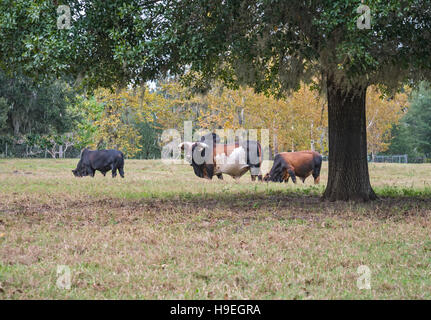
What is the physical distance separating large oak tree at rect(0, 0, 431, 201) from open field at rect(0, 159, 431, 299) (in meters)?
2.87

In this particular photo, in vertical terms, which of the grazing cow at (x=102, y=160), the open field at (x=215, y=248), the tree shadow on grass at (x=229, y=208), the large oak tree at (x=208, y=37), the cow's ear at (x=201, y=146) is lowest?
the open field at (x=215, y=248)

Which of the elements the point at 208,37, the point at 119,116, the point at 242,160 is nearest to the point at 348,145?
the point at 208,37

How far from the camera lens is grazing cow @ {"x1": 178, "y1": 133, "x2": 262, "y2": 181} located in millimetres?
20156

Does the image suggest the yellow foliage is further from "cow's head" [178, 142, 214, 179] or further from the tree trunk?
the tree trunk

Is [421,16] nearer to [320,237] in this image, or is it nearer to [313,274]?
[320,237]

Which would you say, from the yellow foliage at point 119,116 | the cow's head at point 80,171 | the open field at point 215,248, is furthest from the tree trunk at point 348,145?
the yellow foliage at point 119,116

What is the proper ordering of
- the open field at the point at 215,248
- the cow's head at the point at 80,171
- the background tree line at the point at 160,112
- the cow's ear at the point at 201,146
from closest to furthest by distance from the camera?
the open field at the point at 215,248
the cow's ear at the point at 201,146
the cow's head at the point at 80,171
the background tree line at the point at 160,112

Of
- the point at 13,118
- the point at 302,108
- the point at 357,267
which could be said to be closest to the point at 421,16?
the point at 357,267

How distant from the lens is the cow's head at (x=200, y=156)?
19977 mm

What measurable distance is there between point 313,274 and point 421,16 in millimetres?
6933

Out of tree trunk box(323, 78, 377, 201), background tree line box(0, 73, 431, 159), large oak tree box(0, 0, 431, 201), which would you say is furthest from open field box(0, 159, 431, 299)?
background tree line box(0, 73, 431, 159)

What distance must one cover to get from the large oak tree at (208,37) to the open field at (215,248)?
2.87m

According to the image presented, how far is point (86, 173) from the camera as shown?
2212 centimetres

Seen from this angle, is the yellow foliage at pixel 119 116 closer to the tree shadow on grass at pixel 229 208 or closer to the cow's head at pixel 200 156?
the cow's head at pixel 200 156
